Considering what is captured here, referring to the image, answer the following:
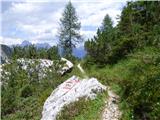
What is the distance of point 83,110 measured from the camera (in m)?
23.2

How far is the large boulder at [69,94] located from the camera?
24.9 m

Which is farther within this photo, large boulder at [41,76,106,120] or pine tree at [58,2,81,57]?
pine tree at [58,2,81,57]

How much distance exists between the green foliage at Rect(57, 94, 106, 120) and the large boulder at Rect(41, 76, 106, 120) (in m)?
0.56

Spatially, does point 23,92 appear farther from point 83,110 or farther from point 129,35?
point 83,110

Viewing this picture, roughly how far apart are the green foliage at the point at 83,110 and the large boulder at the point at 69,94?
1.82 ft

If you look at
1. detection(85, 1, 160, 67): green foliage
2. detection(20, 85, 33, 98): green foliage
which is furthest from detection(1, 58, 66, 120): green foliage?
detection(85, 1, 160, 67): green foliage

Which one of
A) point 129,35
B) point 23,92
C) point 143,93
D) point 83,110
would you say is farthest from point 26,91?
point 143,93

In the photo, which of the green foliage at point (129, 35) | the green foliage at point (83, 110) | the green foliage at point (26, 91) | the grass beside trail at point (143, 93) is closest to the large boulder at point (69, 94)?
the green foliage at point (83, 110)

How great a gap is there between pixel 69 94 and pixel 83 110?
Result: 395cm

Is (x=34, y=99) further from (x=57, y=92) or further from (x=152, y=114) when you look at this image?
(x=152, y=114)

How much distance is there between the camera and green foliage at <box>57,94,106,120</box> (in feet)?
74.3

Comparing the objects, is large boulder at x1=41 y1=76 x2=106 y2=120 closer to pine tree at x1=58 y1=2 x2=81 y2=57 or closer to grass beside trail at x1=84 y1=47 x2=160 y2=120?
grass beside trail at x1=84 y1=47 x2=160 y2=120

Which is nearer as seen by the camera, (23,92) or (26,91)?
(23,92)

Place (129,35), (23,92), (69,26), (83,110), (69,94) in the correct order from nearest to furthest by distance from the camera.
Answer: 1. (83,110)
2. (69,94)
3. (129,35)
4. (23,92)
5. (69,26)
